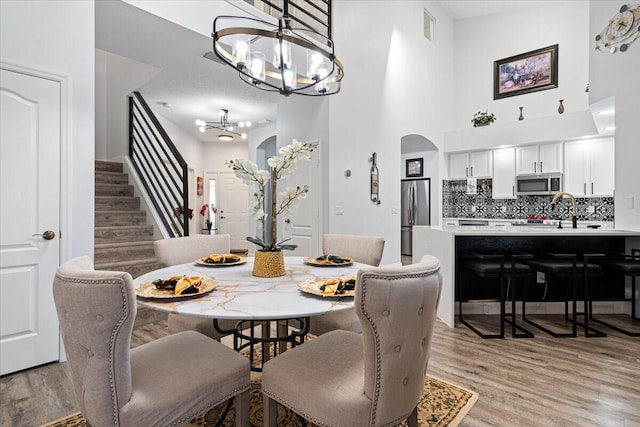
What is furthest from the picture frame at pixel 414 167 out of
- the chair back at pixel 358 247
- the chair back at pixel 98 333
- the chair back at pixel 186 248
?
the chair back at pixel 98 333

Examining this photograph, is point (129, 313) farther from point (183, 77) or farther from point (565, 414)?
point (183, 77)

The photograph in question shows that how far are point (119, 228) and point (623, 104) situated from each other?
5.84 meters

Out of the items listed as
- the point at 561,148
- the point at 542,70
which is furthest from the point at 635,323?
the point at 542,70

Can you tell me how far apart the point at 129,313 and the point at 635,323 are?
176 inches

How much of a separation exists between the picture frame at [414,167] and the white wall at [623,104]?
3496mm

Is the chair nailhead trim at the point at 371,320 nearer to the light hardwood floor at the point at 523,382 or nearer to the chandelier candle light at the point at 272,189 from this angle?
the chandelier candle light at the point at 272,189

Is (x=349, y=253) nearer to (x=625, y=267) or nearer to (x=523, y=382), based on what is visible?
(x=523, y=382)

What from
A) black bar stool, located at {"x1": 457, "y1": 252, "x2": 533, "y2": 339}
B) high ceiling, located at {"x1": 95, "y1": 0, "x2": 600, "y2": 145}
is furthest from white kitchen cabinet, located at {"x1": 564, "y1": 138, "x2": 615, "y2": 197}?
black bar stool, located at {"x1": 457, "y1": 252, "x2": 533, "y2": 339}

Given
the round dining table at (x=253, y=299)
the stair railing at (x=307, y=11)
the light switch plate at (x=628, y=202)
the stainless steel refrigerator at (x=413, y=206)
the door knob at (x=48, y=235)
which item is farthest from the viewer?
the stainless steel refrigerator at (x=413, y=206)

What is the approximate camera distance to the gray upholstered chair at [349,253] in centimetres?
203

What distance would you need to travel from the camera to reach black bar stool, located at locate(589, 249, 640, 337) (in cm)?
303

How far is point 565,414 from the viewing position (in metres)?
1.89

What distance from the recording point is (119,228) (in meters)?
4.17

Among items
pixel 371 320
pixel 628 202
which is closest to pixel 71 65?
pixel 371 320
